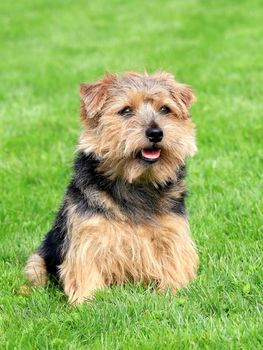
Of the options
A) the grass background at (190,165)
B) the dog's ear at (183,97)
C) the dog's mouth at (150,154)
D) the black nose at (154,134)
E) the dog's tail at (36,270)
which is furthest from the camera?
the dog's tail at (36,270)

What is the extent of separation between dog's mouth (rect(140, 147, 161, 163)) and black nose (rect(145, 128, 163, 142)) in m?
0.09

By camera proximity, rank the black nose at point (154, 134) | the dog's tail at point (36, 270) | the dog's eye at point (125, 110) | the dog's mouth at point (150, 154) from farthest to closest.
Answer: the dog's tail at point (36, 270) < the dog's eye at point (125, 110) < the dog's mouth at point (150, 154) < the black nose at point (154, 134)

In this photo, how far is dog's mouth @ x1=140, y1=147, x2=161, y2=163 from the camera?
472cm

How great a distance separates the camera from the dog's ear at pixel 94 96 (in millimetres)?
4852

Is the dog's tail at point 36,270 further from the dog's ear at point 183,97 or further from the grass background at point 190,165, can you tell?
the dog's ear at point 183,97

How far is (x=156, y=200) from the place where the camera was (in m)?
4.94

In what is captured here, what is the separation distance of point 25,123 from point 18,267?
157 inches

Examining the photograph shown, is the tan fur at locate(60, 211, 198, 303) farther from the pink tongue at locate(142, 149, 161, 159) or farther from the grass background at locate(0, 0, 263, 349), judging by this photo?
the pink tongue at locate(142, 149, 161, 159)

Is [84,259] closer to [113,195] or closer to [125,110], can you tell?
[113,195]

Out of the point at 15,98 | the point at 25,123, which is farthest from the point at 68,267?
the point at 15,98

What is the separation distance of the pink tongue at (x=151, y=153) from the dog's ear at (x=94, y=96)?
1.42 ft

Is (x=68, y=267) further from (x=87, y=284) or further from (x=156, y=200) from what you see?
(x=156, y=200)

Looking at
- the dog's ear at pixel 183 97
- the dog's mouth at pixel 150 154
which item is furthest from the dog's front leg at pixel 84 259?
the dog's ear at pixel 183 97

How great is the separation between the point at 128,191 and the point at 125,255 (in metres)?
0.43
